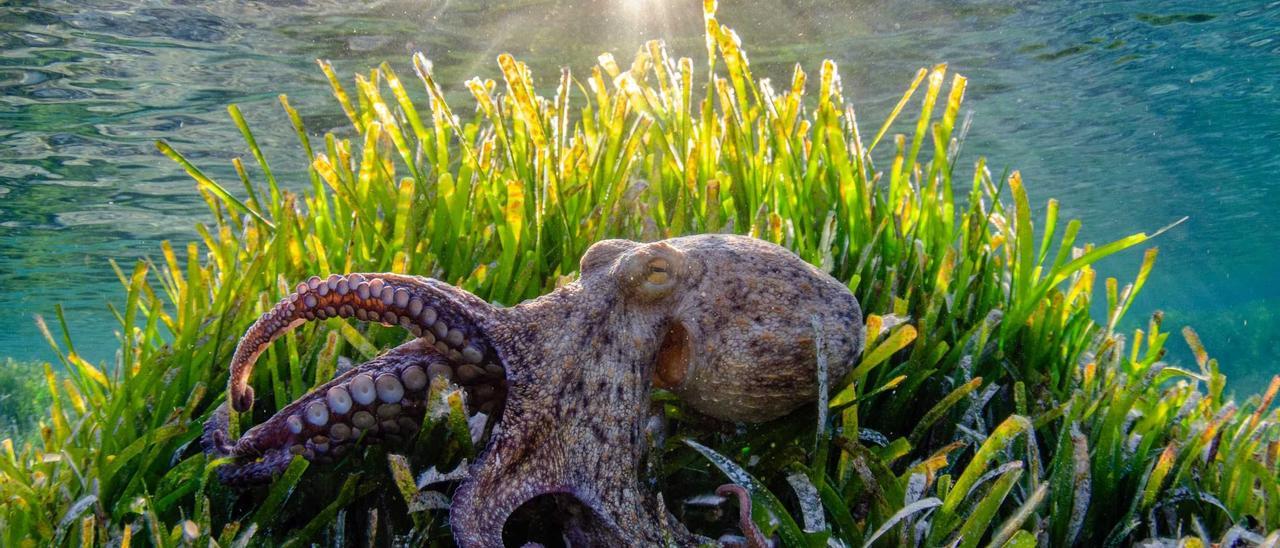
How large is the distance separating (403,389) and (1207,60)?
61.5ft

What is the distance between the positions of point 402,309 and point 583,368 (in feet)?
1.18

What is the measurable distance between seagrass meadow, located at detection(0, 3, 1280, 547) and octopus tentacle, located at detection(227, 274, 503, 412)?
0.10 m

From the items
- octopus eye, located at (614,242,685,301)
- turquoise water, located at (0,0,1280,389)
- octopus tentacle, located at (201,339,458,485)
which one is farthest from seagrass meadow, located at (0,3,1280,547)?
turquoise water, located at (0,0,1280,389)

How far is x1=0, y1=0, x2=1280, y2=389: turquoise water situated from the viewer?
34.4 ft

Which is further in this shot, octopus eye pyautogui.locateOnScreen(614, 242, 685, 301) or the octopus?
octopus eye pyautogui.locateOnScreen(614, 242, 685, 301)

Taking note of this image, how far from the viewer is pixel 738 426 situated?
1792mm

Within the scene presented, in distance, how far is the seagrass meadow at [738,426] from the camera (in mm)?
1694

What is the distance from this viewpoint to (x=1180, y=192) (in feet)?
87.9

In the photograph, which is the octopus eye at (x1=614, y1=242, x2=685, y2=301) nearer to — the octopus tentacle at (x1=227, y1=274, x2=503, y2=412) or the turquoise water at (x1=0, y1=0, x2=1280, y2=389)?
the octopus tentacle at (x1=227, y1=274, x2=503, y2=412)

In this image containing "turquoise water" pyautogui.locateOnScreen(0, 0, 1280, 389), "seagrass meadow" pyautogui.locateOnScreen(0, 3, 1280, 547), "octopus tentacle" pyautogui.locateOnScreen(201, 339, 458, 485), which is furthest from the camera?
"turquoise water" pyautogui.locateOnScreen(0, 0, 1280, 389)

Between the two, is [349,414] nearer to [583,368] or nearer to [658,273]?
[583,368]

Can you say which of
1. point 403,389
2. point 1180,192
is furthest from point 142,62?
point 1180,192

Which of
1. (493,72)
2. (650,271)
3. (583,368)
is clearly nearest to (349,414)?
(583,368)

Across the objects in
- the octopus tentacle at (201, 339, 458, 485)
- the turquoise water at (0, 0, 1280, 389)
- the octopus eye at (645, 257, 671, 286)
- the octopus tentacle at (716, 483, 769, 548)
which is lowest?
the turquoise water at (0, 0, 1280, 389)
